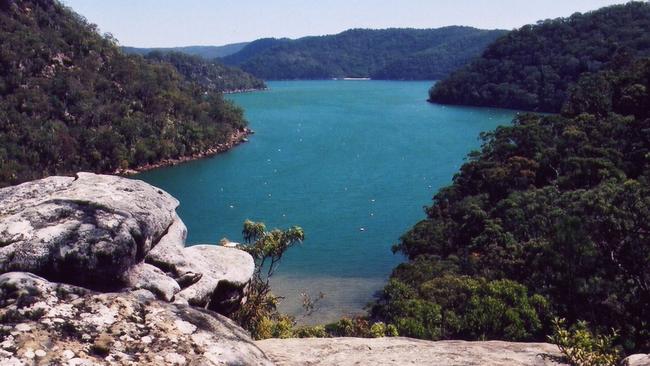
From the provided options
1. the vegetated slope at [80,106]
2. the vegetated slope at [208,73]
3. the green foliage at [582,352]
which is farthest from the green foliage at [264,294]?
the vegetated slope at [208,73]

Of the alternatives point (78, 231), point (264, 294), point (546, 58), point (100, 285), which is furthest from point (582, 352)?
point (546, 58)

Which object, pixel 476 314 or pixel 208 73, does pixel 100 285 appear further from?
pixel 208 73

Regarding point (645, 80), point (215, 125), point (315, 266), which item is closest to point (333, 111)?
point (215, 125)

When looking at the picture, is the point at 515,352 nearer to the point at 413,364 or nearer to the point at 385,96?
the point at 413,364

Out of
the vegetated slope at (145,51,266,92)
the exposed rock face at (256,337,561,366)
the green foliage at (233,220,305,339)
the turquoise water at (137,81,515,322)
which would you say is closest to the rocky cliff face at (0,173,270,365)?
the exposed rock face at (256,337,561,366)

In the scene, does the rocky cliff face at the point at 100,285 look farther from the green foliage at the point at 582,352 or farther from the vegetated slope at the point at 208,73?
the vegetated slope at the point at 208,73

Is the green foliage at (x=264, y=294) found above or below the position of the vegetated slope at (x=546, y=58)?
below

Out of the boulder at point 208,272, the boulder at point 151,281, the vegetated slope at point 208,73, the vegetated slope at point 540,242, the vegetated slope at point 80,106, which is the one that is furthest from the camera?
the vegetated slope at point 208,73
